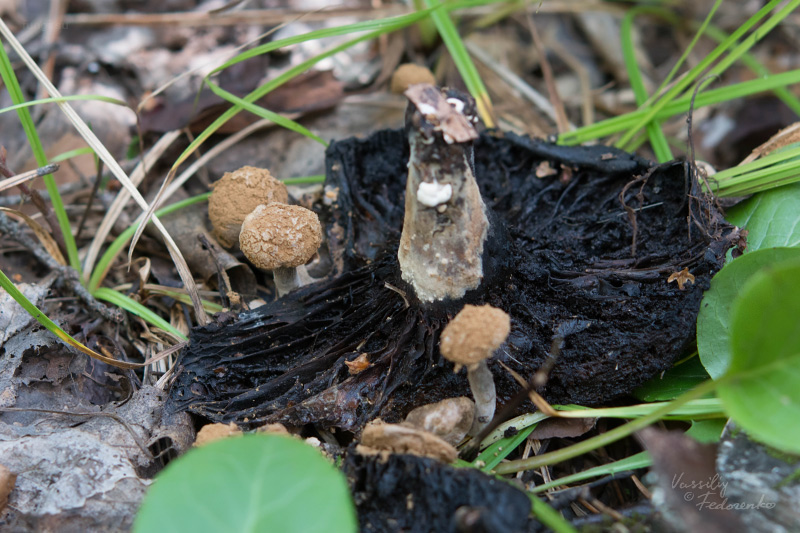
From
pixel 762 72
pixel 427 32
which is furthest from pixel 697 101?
pixel 427 32

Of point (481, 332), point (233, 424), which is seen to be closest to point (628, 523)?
point (481, 332)

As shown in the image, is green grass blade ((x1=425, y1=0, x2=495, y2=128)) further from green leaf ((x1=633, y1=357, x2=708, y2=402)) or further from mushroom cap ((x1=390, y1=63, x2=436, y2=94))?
green leaf ((x1=633, y1=357, x2=708, y2=402))

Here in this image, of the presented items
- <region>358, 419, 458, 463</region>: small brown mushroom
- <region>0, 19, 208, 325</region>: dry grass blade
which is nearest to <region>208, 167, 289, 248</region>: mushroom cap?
<region>0, 19, 208, 325</region>: dry grass blade

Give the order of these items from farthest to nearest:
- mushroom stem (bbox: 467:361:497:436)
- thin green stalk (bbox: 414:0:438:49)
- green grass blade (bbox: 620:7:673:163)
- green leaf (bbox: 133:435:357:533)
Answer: thin green stalk (bbox: 414:0:438:49) → green grass blade (bbox: 620:7:673:163) → mushroom stem (bbox: 467:361:497:436) → green leaf (bbox: 133:435:357:533)

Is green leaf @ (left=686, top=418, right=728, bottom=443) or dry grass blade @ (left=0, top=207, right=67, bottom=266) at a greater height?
dry grass blade @ (left=0, top=207, right=67, bottom=266)

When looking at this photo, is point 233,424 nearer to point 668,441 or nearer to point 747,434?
point 668,441
